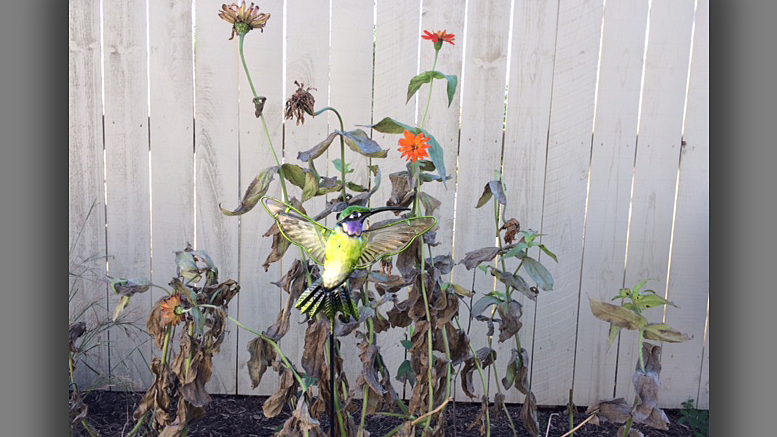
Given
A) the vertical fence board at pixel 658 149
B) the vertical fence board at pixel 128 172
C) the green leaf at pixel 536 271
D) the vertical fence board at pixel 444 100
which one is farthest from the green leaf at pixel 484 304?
the vertical fence board at pixel 128 172

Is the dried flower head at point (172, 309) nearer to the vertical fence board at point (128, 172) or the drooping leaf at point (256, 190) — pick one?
the drooping leaf at point (256, 190)

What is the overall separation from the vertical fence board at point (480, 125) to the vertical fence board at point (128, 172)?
42.0 inches

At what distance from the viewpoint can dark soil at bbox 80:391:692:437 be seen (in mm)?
2264

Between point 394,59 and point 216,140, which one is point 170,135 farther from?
point 394,59

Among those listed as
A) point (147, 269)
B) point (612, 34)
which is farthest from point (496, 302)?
point (147, 269)

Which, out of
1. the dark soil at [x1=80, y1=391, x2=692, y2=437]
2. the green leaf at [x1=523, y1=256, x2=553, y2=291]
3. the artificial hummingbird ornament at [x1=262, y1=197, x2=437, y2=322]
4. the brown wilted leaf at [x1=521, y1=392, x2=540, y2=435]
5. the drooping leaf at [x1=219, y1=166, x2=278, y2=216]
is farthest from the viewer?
the dark soil at [x1=80, y1=391, x2=692, y2=437]

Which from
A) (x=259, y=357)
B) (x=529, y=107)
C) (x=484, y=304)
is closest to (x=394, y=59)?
(x=529, y=107)

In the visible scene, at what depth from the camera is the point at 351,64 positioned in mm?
2303

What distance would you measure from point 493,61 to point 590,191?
1.81ft

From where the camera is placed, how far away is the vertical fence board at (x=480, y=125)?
7.52 ft

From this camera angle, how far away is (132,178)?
2.39 m

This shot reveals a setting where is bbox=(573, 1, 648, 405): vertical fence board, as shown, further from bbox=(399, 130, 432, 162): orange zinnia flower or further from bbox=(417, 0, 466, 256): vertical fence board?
bbox=(399, 130, 432, 162): orange zinnia flower

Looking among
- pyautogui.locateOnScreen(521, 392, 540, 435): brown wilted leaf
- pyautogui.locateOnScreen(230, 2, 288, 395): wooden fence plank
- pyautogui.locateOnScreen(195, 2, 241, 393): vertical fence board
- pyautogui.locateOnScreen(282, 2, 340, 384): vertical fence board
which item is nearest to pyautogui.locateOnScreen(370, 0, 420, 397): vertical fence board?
pyautogui.locateOnScreen(282, 2, 340, 384): vertical fence board
